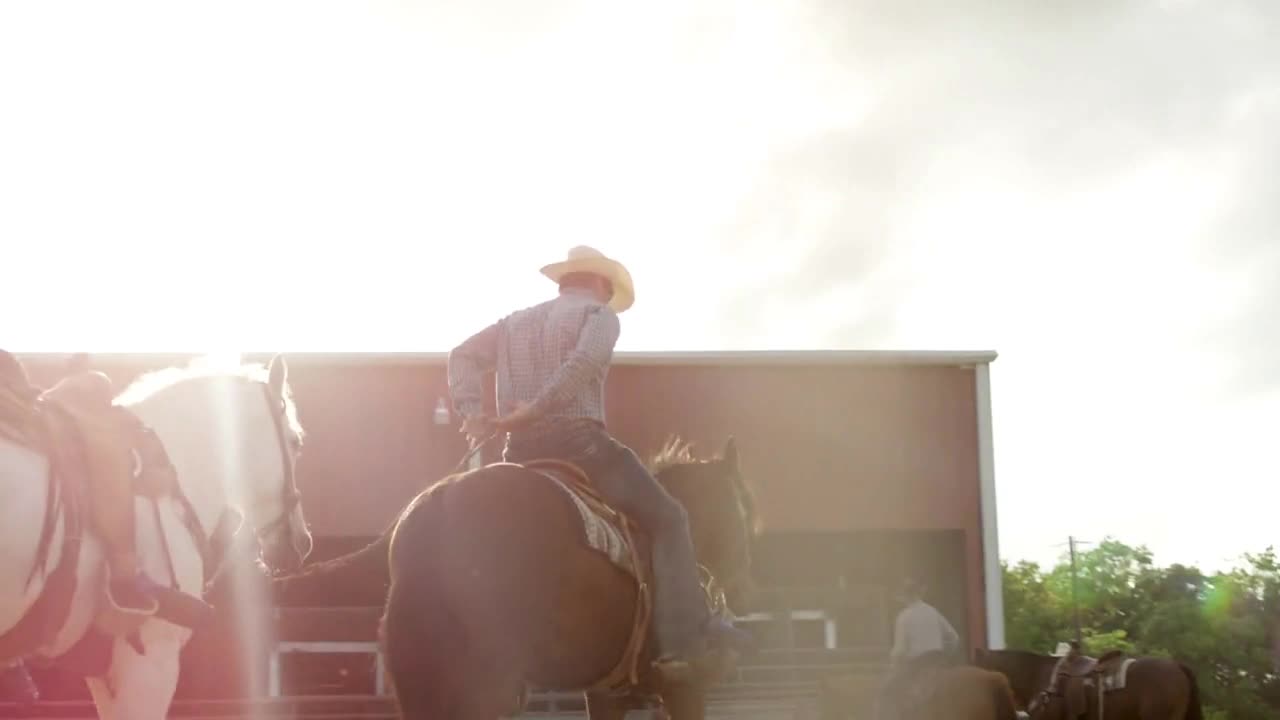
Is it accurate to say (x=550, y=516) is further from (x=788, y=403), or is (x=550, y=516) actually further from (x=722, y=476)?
(x=788, y=403)

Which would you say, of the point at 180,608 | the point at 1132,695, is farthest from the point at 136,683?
the point at 1132,695

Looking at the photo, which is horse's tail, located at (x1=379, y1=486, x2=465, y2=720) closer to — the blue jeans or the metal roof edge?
the blue jeans

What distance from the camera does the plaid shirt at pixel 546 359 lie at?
21.4 ft

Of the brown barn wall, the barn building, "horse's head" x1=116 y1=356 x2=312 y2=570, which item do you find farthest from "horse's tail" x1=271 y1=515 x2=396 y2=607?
"horse's head" x1=116 y1=356 x2=312 y2=570

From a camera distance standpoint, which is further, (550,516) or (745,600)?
(745,600)

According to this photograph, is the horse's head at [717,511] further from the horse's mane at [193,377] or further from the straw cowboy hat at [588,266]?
the horse's mane at [193,377]

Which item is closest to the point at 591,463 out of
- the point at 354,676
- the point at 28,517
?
the point at 28,517

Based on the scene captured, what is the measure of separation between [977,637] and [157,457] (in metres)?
17.5

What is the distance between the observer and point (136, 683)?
627 cm

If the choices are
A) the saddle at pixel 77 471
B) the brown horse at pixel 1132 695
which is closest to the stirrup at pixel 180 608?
the saddle at pixel 77 471

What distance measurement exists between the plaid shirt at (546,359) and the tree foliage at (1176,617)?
29769 mm

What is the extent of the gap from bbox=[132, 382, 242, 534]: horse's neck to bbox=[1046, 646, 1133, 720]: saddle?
10.7 metres

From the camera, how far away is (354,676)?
2091cm

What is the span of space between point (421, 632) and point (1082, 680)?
11093mm
